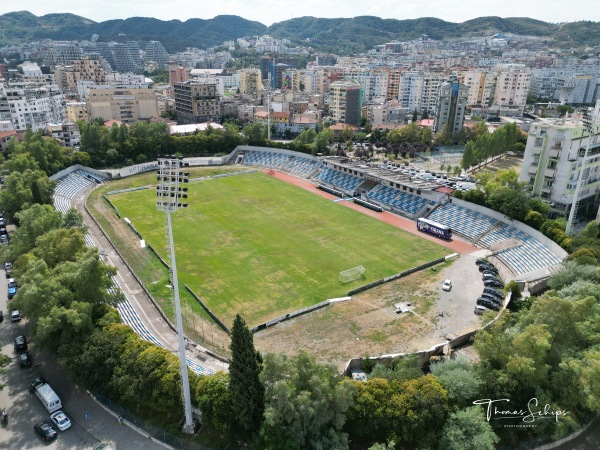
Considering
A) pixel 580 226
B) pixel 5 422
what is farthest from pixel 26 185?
pixel 580 226

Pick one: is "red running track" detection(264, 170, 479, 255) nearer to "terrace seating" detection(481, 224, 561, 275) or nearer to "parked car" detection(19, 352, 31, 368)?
"terrace seating" detection(481, 224, 561, 275)

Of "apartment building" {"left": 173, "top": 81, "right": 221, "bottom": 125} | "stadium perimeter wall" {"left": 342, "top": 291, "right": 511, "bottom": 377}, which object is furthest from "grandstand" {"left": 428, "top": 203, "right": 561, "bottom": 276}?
"apartment building" {"left": 173, "top": 81, "right": 221, "bottom": 125}

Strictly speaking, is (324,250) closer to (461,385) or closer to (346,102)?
(461,385)

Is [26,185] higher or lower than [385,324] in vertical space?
higher

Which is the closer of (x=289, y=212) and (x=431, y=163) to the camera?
(x=289, y=212)

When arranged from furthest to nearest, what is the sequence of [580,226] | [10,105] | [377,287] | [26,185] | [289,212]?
[10,105] → [289,212] → [26,185] → [580,226] → [377,287]

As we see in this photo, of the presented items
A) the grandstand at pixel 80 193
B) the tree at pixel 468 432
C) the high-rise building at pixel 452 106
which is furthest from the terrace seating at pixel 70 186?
the high-rise building at pixel 452 106

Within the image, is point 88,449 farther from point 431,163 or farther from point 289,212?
point 431,163
